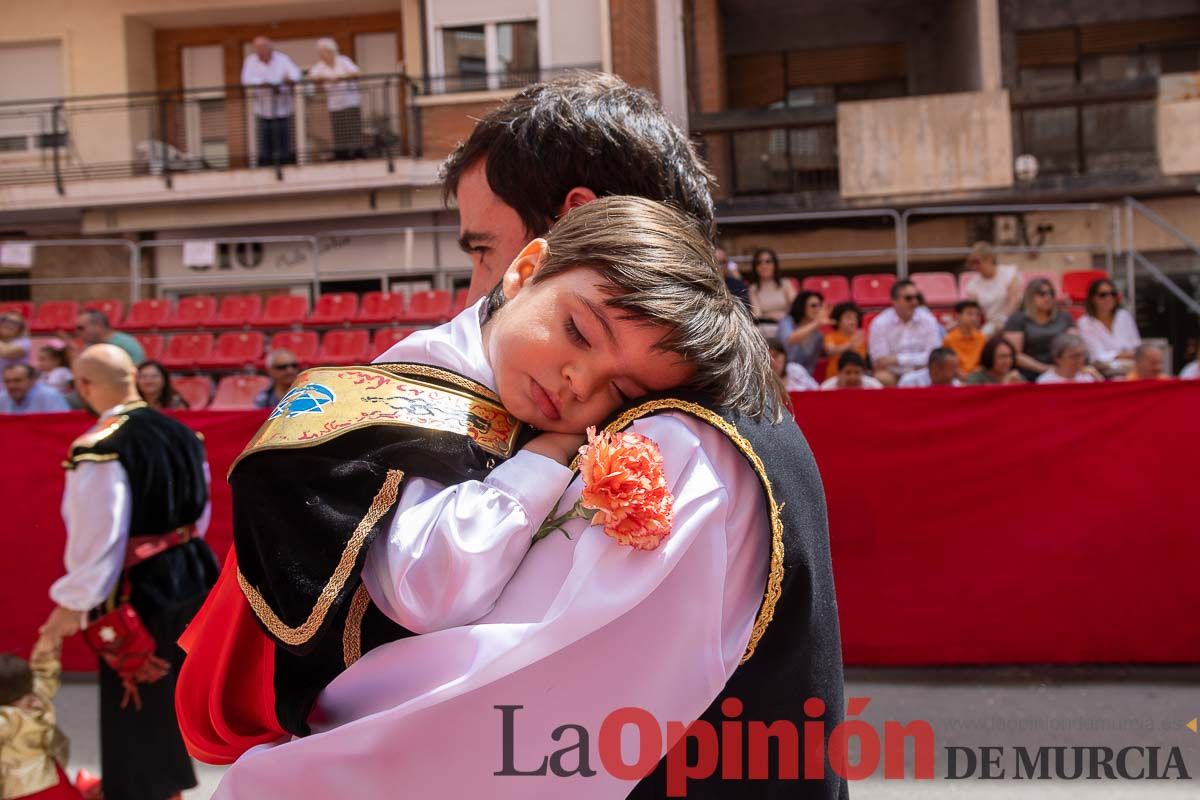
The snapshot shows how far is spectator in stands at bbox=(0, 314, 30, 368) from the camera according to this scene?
9.51m

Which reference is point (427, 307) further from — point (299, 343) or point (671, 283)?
point (671, 283)

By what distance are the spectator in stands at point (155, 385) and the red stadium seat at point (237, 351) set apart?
4648 millimetres

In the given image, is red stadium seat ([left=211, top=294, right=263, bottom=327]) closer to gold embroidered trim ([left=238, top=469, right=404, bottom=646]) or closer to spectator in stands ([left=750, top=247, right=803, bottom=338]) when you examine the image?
spectator in stands ([left=750, top=247, right=803, bottom=338])

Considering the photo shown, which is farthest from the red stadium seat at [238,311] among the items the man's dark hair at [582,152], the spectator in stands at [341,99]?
the man's dark hair at [582,152]

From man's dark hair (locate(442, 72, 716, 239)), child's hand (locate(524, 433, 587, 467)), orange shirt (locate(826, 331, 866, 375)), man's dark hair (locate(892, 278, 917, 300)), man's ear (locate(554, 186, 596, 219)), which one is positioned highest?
man's dark hair (locate(892, 278, 917, 300))

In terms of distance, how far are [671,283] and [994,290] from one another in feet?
29.2

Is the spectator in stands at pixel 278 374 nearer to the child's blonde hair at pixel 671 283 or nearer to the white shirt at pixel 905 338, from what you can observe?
the white shirt at pixel 905 338

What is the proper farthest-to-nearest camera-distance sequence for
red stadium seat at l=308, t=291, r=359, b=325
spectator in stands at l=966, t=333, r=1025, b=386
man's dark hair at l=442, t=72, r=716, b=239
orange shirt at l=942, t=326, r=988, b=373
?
red stadium seat at l=308, t=291, r=359, b=325, orange shirt at l=942, t=326, r=988, b=373, spectator in stands at l=966, t=333, r=1025, b=386, man's dark hair at l=442, t=72, r=716, b=239

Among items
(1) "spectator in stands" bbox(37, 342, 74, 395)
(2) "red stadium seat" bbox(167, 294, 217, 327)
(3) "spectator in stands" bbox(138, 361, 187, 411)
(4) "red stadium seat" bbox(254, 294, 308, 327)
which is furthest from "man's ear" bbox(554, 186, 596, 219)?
(2) "red stadium seat" bbox(167, 294, 217, 327)

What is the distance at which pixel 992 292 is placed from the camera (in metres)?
9.56

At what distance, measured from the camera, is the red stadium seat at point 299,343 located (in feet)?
39.2

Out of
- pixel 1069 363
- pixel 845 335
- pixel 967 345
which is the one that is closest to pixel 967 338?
pixel 967 345

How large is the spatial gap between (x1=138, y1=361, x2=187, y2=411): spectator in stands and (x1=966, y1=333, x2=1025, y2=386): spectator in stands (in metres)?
4.87

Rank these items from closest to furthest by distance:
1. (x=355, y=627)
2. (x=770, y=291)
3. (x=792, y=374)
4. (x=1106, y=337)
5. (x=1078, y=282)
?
(x=355, y=627) → (x=792, y=374) → (x=1106, y=337) → (x=770, y=291) → (x=1078, y=282)
